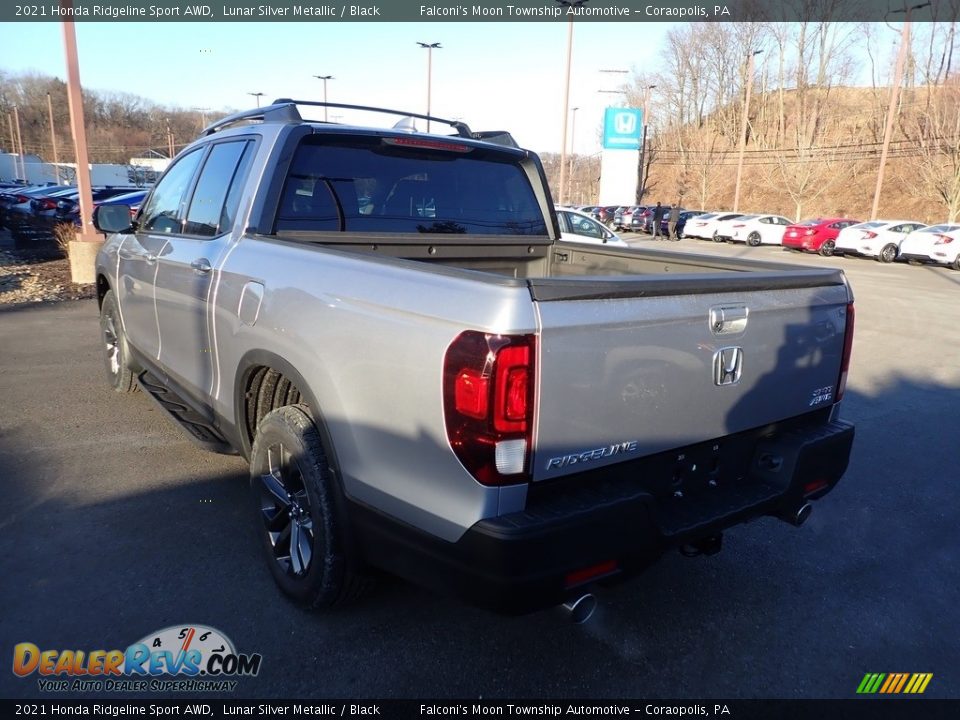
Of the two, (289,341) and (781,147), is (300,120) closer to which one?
(289,341)

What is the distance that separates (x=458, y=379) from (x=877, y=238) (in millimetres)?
26835

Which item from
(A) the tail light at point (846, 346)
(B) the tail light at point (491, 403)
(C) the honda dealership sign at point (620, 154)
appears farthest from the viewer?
(C) the honda dealership sign at point (620, 154)

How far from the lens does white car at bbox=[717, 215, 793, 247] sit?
1255 inches

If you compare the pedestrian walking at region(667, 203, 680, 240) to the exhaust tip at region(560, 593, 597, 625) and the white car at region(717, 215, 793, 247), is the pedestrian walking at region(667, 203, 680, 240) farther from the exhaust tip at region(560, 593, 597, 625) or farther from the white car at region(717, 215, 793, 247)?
the exhaust tip at region(560, 593, 597, 625)

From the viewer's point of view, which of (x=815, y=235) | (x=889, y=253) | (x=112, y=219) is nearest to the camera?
(x=112, y=219)

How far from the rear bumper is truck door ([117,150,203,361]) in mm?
2732

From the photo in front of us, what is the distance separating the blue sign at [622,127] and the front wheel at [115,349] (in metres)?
46.5

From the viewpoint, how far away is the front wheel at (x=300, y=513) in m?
2.67

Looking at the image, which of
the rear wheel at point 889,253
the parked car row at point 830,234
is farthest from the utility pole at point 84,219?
the rear wheel at point 889,253

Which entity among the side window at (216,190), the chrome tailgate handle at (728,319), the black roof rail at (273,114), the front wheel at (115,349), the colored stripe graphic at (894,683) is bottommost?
the colored stripe graphic at (894,683)

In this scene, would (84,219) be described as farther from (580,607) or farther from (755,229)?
(755,229)

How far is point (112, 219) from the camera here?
4891mm

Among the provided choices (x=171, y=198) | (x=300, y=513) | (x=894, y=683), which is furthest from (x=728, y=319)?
(x=171, y=198)

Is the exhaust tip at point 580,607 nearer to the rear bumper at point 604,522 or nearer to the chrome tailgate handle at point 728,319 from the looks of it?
the rear bumper at point 604,522
